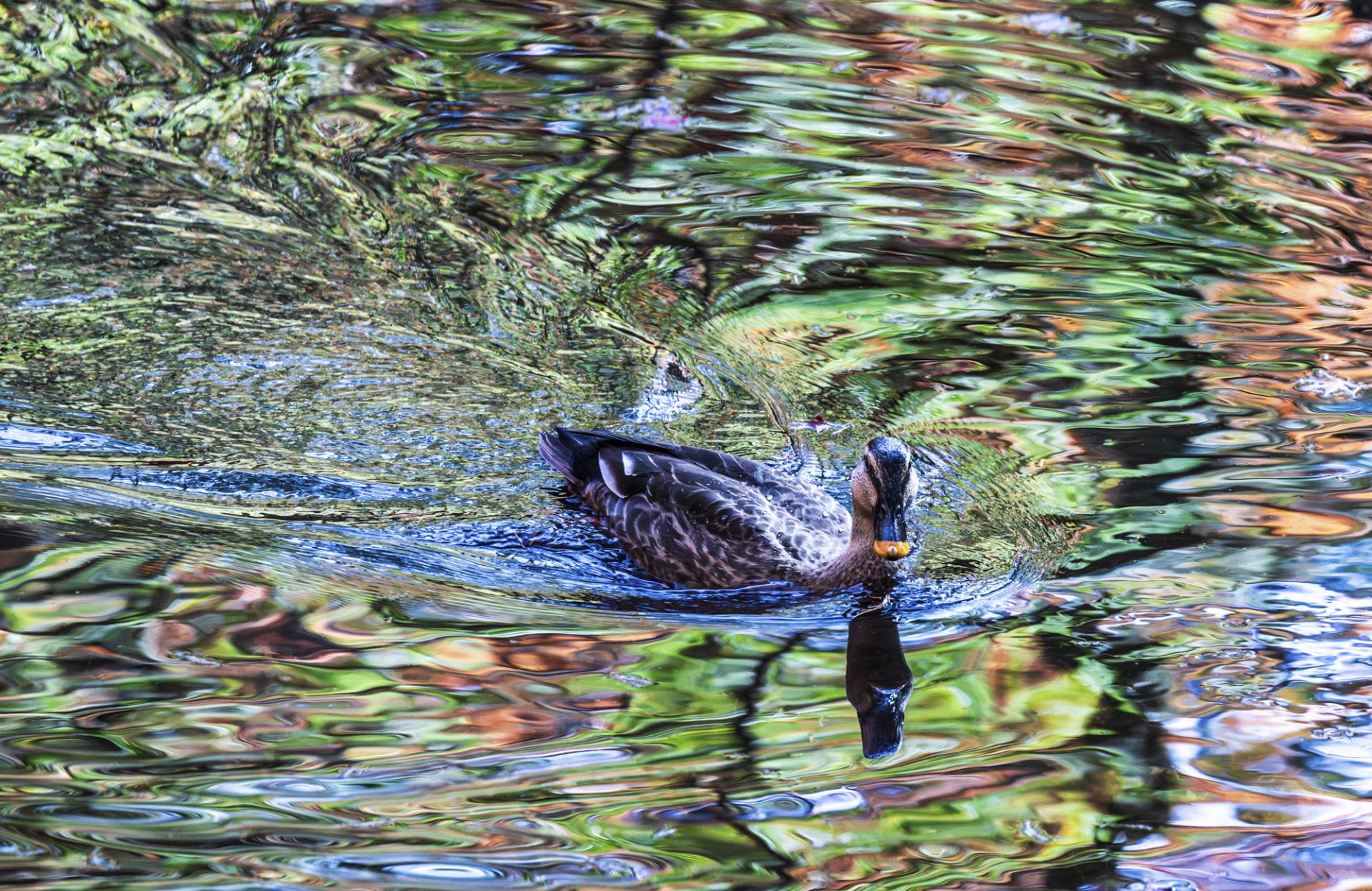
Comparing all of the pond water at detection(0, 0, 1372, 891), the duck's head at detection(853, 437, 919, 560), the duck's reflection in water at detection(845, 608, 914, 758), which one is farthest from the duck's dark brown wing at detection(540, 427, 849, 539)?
the duck's reflection in water at detection(845, 608, 914, 758)

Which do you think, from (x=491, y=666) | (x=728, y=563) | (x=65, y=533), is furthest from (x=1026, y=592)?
(x=65, y=533)

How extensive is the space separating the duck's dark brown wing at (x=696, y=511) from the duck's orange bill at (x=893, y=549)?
0.47 metres

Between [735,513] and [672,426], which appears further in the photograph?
[672,426]

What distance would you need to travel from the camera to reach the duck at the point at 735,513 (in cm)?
607

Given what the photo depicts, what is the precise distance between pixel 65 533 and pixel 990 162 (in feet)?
22.5

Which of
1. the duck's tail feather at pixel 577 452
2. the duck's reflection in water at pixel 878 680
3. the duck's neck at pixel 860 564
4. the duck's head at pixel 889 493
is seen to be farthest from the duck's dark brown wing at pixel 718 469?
the duck's reflection in water at pixel 878 680

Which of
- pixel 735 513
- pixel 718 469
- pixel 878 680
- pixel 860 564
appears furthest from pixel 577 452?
pixel 878 680

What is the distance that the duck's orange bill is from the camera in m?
5.91

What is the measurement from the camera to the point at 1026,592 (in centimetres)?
598

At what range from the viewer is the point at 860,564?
6.20 meters

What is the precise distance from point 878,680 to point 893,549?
68 centimetres

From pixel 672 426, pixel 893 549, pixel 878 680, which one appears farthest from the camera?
pixel 672 426

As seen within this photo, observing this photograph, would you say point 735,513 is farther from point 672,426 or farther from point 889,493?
point 672,426

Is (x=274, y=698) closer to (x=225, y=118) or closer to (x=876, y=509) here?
(x=876, y=509)
